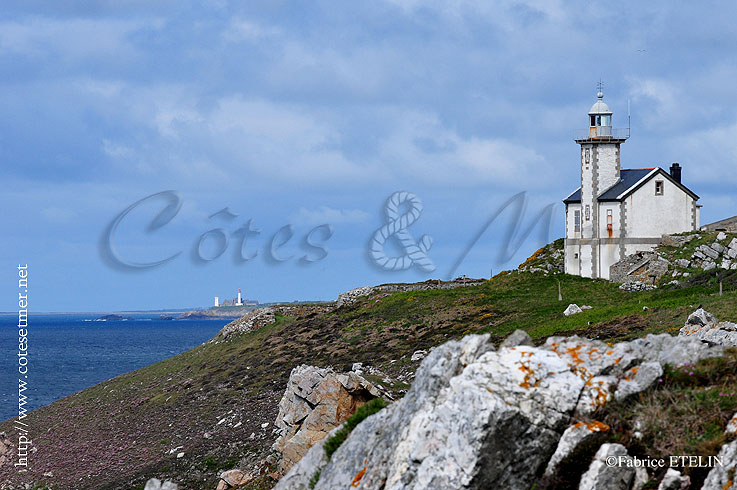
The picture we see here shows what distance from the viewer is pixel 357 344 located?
175 feet

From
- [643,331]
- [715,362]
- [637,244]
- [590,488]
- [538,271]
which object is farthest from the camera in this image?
[538,271]

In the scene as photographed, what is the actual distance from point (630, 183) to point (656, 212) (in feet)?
10.4

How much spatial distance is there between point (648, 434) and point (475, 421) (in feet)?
9.57

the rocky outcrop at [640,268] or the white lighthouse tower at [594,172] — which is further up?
the white lighthouse tower at [594,172]

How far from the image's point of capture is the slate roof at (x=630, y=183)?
6231 centimetres

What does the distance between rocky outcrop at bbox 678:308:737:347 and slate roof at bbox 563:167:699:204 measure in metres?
32.6

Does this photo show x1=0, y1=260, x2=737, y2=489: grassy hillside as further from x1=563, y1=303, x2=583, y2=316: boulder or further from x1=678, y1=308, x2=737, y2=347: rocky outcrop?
x1=678, y1=308, x2=737, y2=347: rocky outcrop

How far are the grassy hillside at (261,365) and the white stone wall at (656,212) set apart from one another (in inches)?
236

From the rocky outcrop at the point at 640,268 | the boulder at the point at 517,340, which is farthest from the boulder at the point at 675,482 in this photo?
the rocky outcrop at the point at 640,268

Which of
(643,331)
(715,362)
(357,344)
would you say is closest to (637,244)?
(357,344)

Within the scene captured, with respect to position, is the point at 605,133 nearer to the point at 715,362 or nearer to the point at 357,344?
the point at 357,344

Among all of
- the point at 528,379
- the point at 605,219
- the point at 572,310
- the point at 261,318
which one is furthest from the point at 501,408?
the point at 261,318

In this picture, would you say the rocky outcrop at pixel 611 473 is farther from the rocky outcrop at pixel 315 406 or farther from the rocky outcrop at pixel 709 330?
the rocky outcrop at pixel 315 406

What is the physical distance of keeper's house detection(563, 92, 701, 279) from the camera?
62469mm
